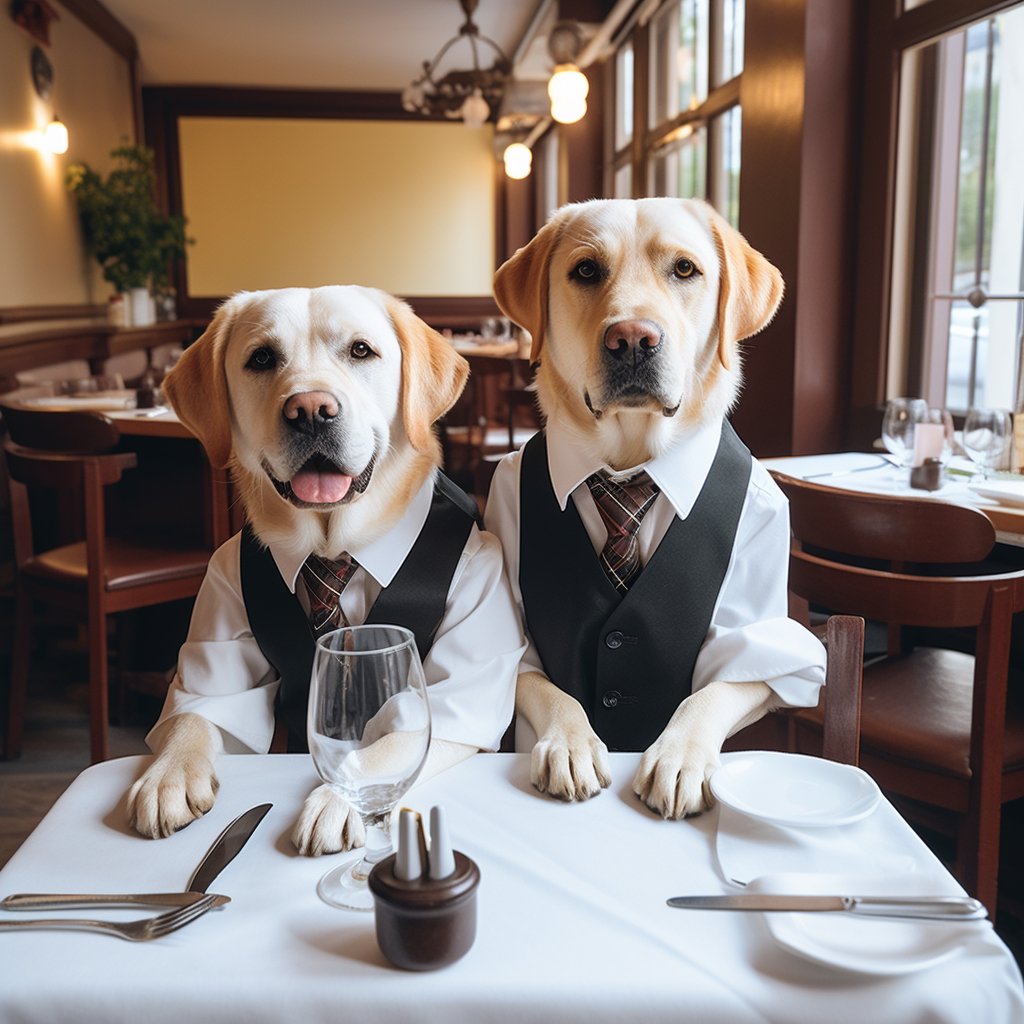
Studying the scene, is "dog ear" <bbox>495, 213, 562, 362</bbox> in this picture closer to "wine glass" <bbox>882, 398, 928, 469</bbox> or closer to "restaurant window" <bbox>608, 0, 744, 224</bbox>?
"wine glass" <bbox>882, 398, 928, 469</bbox>

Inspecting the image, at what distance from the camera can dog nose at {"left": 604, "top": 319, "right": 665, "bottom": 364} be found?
1360 mm

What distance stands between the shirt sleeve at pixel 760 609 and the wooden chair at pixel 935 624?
329 millimetres

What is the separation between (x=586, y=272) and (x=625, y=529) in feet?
1.25

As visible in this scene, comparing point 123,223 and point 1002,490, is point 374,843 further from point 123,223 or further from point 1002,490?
point 123,223

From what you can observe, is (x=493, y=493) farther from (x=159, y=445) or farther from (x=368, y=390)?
(x=159, y=445)

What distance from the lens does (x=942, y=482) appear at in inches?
98.0

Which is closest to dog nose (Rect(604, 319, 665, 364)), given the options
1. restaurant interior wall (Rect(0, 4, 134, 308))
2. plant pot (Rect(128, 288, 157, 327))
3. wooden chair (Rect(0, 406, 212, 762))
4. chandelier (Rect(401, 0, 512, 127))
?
wooden chair (Rect(0, 406, 212, 762))

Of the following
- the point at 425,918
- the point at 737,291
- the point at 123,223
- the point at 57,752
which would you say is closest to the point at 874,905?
the point at 425,918

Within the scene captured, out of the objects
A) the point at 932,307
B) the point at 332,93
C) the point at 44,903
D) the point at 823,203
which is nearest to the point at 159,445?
the point at 823,203

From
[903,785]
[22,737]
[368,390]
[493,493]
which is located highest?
[368,390]

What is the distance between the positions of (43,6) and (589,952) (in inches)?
297

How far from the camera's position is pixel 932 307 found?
3412 millimetres

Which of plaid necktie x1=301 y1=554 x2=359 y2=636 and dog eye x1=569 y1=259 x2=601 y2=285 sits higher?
dog eye x1=569 y1=259 x2=601 y2=285

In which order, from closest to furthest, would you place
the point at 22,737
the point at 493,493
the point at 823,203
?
the point at 493,493, the point at 22,737, the point at 823,203
